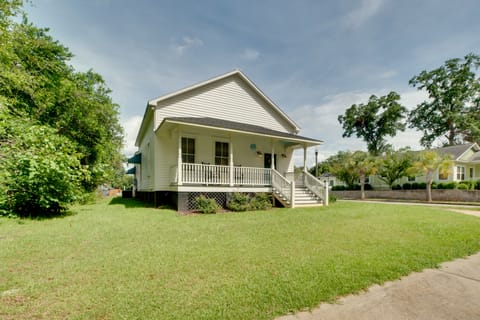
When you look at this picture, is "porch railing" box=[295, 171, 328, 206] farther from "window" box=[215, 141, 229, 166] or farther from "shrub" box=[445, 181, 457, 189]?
"shrub" box=[445, 181, 457, 189]

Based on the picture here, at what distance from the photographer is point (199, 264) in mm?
3498

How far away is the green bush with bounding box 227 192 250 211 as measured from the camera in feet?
31.4

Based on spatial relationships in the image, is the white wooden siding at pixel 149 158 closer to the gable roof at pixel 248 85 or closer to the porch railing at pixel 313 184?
the gable roof at pixel 248 85

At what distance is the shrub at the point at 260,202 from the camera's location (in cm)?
999

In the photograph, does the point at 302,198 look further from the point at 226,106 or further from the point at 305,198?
the point at 226,106

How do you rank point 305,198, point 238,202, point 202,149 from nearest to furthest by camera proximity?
point 238,202 → point 202,149 → point 305,198

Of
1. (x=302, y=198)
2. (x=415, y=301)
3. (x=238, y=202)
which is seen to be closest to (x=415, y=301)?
(x=415, y=301)

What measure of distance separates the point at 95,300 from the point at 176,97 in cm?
1012

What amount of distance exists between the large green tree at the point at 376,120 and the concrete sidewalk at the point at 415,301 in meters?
38.7

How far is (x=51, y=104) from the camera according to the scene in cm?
1178

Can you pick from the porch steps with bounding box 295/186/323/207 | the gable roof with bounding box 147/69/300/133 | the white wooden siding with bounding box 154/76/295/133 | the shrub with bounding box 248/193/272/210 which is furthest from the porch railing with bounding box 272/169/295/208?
the gable roof with bounding box 147/69/300/133

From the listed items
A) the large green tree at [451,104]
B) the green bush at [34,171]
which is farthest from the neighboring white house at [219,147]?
the large green tree at [451,104]

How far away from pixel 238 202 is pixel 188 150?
3768mm

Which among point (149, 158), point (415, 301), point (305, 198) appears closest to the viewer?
point (415, 301)
